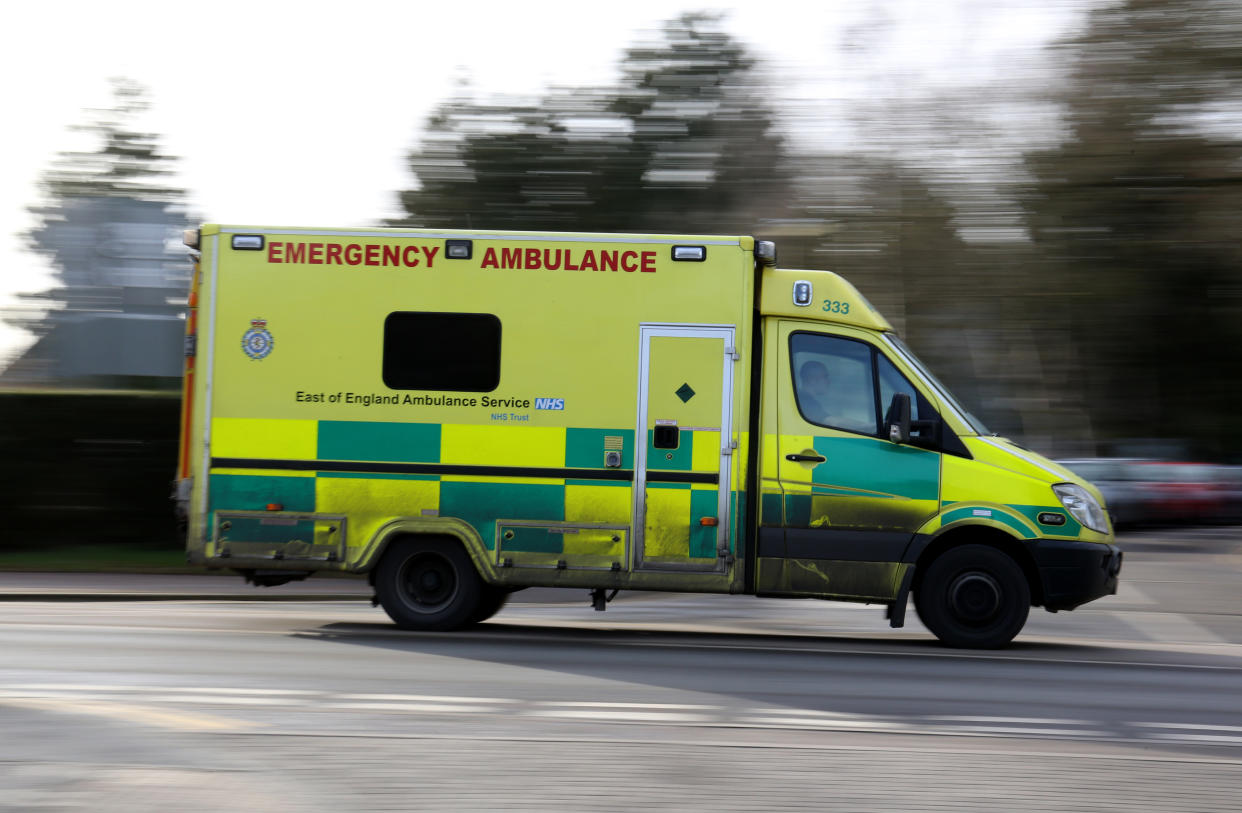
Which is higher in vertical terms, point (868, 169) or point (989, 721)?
point (868, 169)

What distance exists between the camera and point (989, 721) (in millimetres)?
7121

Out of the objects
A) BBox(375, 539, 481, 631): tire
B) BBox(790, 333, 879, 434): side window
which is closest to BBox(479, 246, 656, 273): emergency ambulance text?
BBox(790, 333, 879, 434): side window

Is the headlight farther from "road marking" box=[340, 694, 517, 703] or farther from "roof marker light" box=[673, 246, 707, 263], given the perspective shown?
"road marking" box=[340, 694, 517, 703]

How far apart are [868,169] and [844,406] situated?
1660cm

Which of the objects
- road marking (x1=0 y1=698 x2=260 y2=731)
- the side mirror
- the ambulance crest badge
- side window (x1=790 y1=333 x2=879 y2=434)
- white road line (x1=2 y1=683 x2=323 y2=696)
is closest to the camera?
road marking (x1=0 y1=698 x2=260 y2=731)

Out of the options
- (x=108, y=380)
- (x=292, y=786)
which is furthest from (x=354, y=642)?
(x=108, y=380)

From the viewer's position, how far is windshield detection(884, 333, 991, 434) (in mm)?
9781

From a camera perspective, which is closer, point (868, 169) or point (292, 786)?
point (292, 786)

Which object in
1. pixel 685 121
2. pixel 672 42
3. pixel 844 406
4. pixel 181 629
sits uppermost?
pixel 672 42

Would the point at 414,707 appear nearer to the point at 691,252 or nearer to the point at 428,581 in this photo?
the point at 428,581

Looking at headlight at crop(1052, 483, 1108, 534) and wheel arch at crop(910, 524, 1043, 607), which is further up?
headlight at crop(1052, 483, 1108, 534)

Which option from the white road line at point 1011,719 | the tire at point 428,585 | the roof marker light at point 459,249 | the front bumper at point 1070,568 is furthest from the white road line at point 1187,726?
the roof marker light at point 459,249

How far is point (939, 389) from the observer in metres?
9.82

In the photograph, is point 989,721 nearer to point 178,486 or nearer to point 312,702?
point 312,702
